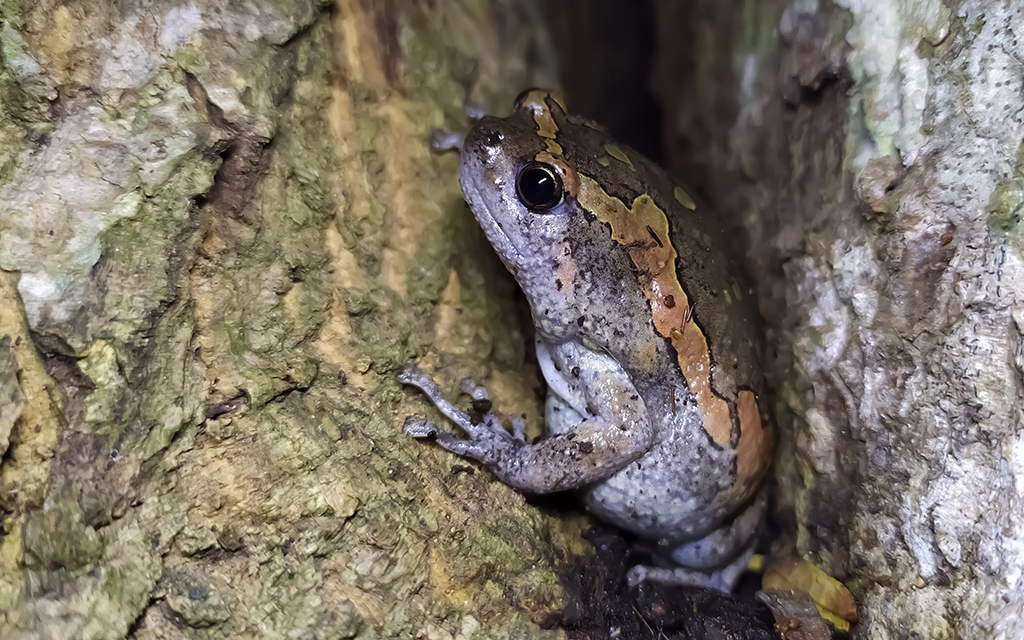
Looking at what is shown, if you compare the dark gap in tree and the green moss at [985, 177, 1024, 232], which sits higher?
the dark gap in tree

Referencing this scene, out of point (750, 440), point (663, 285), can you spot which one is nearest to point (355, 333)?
point (663, 285)

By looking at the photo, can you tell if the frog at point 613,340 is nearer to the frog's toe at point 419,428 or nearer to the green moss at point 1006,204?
the frog's toe at point 419,428

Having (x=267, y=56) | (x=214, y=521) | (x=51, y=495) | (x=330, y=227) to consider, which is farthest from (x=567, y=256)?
(x=51, y=495)

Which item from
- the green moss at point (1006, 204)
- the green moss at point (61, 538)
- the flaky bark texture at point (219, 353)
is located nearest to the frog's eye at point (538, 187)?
the flaky bark texture at point (219, 353)

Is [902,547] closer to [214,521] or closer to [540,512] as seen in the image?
[540,512]

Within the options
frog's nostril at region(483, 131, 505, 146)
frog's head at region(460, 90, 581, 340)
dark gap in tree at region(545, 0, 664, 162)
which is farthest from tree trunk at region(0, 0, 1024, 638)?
dark gap in tree at region(545, 0, 664, 162)

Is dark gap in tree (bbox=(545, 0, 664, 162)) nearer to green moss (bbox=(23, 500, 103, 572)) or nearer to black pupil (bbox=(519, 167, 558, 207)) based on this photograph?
black pupil (bbox=(519, 167, 558, 207))
